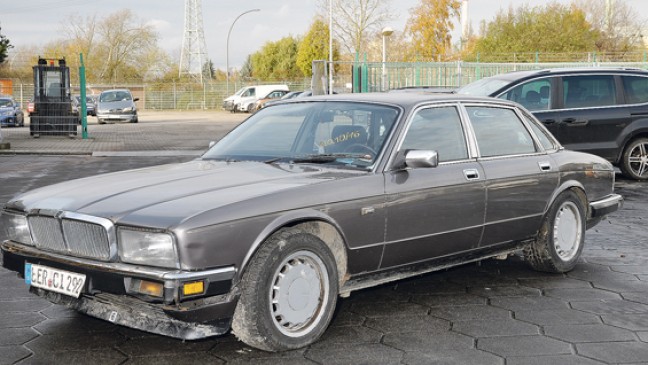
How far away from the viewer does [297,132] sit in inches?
206

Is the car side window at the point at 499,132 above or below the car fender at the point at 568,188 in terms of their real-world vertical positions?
above

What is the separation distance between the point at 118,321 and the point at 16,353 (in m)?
0.68

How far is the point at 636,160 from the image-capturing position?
12.2 metres

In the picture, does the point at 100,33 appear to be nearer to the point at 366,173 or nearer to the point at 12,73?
the point at 12,73

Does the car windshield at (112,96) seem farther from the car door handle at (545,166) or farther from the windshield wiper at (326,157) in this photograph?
the windshield wiper at (326,157)

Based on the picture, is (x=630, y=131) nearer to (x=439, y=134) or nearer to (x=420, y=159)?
(x=439, y=134)

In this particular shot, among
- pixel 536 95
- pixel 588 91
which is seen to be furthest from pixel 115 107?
pixel 588 91

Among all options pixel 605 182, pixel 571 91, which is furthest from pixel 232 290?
pixel 571 91

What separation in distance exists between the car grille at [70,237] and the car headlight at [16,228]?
0.20 ft

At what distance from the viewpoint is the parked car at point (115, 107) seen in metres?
35.4

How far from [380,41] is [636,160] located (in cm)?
3993

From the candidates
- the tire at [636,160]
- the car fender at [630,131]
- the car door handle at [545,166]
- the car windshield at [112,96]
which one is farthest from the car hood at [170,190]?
the car windshield at [112,96]

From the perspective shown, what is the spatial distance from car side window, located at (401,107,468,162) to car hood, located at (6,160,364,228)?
0.62 meters

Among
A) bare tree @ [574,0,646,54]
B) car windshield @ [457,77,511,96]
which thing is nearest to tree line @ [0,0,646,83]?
bare tree @ [574,0,646,54]
